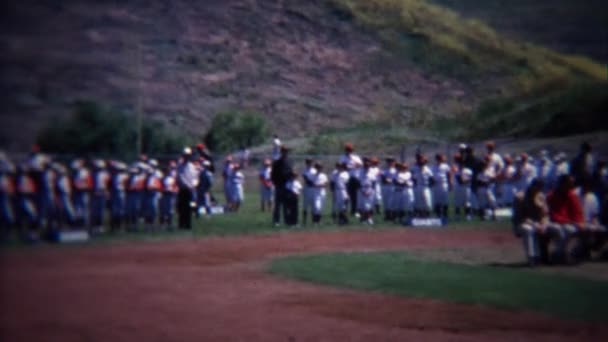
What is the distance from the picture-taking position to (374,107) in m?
12.0

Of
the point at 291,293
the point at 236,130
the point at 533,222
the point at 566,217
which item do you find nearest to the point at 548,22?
the point at 566,217

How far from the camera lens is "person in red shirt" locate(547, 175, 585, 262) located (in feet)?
43.0

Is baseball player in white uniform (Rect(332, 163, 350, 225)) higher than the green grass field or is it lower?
higher

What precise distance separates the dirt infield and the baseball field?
0.02m

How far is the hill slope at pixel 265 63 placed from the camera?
5.72 meters

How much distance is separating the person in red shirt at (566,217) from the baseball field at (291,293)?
483 mm

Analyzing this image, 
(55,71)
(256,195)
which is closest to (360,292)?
(55,71)

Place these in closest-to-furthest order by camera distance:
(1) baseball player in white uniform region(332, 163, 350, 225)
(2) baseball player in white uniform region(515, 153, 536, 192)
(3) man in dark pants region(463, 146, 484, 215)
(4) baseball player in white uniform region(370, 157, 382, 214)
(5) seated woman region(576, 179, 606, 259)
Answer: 1. (5) seated woman region(576, 179, 606, 259)
2. (1) baseball player in white uniform region(332, 163, 350, 225)
3. (4) baseball player in white uniform region(370, 157, 382, 214)
4. (3) man in dark pants region(463, 146, 484, 215)
5. (2) baseball player in white uniform region(515, 153, 536, 192)

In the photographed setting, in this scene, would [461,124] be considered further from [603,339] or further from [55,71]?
[55,71]

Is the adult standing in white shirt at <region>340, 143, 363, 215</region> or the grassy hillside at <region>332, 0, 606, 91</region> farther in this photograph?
the adult standing in white shirt at <region>340, 143, 363, 215</region>

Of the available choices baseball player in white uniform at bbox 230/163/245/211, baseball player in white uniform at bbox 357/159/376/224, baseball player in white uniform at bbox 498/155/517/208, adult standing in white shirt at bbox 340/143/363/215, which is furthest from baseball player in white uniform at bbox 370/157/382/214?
baseball player in white uniform at bbox 230/163/245/211

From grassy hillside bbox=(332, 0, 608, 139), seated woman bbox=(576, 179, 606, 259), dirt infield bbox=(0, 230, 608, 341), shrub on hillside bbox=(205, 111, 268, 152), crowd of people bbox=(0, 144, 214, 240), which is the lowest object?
dirt infield bbox=(0, 230, 608, 341)

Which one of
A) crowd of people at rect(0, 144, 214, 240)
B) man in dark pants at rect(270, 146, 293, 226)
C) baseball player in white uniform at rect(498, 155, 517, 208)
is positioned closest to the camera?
crowd of people at rect(0, 144, 214, 240)

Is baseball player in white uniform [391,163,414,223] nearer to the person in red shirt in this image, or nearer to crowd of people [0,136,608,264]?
crowd of people [0,136,608,264]
